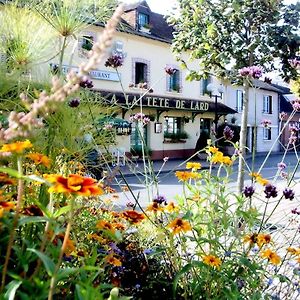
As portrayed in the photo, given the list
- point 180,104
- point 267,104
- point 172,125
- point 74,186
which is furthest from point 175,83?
point 74,186

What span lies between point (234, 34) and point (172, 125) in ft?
52.6

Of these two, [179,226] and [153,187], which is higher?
[179,226]

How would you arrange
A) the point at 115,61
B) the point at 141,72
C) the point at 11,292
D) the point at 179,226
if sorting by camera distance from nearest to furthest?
the point at 11,292 → the point at 179,226 → the point at 115,61 → the point at 141,72

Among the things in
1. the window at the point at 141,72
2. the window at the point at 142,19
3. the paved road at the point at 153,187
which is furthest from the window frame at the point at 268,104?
the paved road at the point at 153,187

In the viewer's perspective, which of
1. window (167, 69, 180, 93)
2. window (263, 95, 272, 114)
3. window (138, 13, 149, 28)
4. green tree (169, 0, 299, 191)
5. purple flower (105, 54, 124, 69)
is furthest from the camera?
window (263, 95, 272, 114)

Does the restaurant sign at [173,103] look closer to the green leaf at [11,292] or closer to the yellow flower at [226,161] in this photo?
the yellow flower at [226,161]

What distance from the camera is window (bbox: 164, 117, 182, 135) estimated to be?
2091 cm

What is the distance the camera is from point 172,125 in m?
21.3

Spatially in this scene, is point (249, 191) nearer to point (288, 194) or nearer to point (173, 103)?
point (288, 194)

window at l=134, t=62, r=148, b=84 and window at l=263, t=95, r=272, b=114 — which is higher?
window at l=134, t=62, r=148, b=84

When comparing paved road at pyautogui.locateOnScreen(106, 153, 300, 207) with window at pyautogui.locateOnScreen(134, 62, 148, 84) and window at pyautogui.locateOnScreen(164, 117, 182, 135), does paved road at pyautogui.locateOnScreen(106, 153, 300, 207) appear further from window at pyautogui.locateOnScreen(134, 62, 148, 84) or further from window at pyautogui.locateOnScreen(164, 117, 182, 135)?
window at pyautogui.locateOnScreen(164, 117, 182, 135)

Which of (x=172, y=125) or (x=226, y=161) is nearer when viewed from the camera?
(x=226, y=161)

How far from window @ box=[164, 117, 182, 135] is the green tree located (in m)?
15.1

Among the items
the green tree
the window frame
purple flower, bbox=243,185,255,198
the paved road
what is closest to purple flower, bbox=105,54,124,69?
the paved road
